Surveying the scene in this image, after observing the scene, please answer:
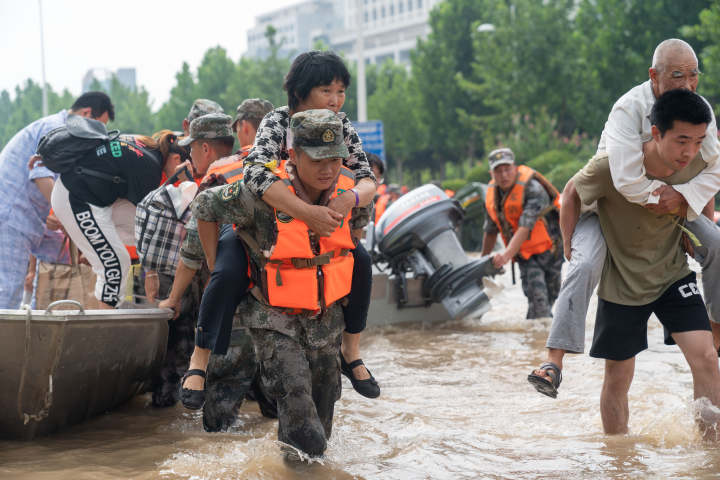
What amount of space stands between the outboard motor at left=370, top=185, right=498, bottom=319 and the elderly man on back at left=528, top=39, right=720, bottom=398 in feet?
14.7

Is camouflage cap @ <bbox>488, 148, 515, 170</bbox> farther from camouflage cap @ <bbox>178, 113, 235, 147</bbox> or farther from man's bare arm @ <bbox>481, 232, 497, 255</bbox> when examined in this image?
camouflage cap @ <bbox>178, 113, 235, 147</bbox>

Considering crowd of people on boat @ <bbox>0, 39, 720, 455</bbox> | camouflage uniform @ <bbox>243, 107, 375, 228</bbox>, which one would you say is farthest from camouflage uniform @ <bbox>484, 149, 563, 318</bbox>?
camouflage uniform @ <bbox>243, 107, 375, 228</bbox>

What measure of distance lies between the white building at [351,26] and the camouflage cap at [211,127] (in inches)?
3349

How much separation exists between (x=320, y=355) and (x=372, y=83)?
49824 millimetres

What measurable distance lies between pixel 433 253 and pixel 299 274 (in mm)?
5642

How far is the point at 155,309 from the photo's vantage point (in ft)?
17.0

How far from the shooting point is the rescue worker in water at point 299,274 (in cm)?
373

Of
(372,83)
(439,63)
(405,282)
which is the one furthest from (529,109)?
(372,83)

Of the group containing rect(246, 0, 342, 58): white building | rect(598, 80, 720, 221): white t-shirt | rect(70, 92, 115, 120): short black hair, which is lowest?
rect(598, 80, 720, 221): white t-shirt

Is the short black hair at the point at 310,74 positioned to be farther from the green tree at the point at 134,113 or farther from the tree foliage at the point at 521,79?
the green tree at the point at 134,113

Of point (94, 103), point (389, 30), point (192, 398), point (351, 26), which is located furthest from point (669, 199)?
point (351, 26)

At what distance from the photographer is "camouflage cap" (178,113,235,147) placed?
17.2ft

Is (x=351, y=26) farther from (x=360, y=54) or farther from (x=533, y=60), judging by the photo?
(x=360, y=54)

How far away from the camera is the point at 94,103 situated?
7008 mm
